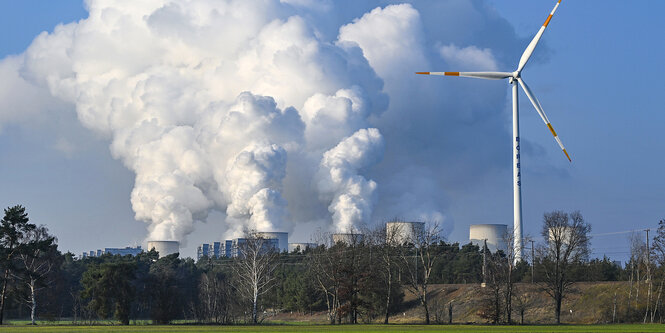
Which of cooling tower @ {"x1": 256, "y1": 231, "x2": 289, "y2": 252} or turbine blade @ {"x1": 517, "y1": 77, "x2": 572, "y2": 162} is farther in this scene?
cooling tower @ {"x1": 256, "y1": 231, "x2": 289, "y2": 252}

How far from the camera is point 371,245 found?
103938mm

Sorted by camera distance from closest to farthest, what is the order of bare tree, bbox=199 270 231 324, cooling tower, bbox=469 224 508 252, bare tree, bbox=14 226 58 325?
1. bare tree, bbox=14 226 58 325
2. bare tree, bbox=199 270 231 324
3. cooling tower, bbox=469 224 508 252

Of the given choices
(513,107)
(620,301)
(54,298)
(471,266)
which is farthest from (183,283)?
(620,301)

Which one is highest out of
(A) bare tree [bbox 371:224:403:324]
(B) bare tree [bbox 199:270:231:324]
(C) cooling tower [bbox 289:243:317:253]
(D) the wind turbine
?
(D) the wind turbine

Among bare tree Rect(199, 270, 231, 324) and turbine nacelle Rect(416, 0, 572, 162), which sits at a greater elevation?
turbine nacelle Rect(416, 0, 572, 162)

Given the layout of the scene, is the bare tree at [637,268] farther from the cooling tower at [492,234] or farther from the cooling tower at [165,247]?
the cooling tower at [165,247]

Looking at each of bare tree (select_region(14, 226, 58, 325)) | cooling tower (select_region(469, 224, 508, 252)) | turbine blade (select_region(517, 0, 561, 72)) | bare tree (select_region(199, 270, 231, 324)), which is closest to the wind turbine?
turbine blade (select_region(517, 0, 561, 72))

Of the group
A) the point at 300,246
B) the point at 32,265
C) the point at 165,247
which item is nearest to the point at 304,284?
the point at 32,265

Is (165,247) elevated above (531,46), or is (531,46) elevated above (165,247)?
(531,46)

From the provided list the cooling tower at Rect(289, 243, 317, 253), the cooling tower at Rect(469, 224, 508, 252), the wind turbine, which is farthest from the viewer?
the cooling tower at Rect(289, 243, 317, 253)

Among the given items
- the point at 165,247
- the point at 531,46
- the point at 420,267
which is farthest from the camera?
the point at 165,247

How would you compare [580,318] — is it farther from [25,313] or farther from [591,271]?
[25,313]

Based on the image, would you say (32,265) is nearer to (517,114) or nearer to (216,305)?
(216,305)

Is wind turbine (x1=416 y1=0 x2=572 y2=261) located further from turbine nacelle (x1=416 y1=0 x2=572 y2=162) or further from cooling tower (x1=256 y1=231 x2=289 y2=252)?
cooling tower (x1=256 y1=231 x2=289 y2=252)
